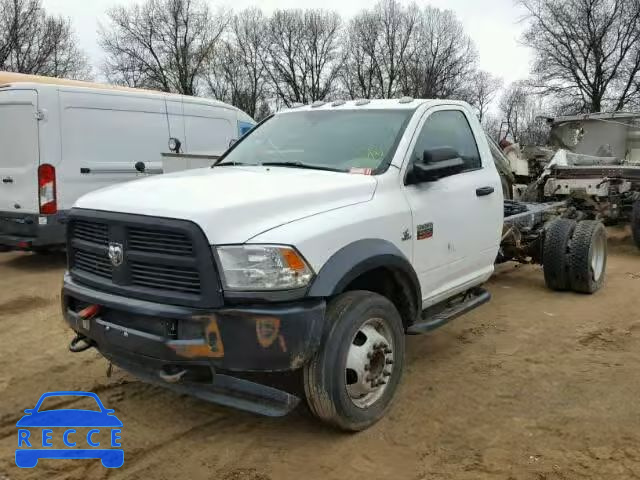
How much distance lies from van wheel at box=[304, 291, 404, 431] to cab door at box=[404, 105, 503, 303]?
638mm

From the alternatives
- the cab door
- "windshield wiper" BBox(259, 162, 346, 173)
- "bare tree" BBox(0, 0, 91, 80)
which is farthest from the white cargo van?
"bare tree" BBox(0, 0, 91, 80)

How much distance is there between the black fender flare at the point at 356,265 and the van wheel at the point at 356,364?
0.17 metres

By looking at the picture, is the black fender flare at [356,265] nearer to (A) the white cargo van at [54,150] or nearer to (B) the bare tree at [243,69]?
(A) the white cargo van at [54,150]

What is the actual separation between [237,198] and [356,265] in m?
0.77

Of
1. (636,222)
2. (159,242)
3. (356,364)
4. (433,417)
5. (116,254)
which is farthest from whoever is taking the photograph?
(636,222)

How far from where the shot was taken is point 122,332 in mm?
3348

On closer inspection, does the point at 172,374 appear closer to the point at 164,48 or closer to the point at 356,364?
the point at 356,364

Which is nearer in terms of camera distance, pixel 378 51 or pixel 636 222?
pixel 636 222

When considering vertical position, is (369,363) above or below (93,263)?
below

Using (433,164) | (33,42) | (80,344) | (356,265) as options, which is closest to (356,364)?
(356,265)

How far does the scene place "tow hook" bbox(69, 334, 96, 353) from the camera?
3811 millimetres

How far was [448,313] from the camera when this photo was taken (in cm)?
456

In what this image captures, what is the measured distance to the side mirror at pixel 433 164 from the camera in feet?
13.4

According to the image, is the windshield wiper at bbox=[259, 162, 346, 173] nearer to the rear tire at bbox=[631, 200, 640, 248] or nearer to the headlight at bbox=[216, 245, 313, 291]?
the headlight at bbox=[216, 245, 313, 291]
